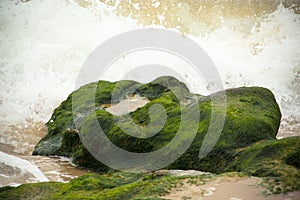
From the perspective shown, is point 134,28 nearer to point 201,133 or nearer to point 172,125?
point 172,125

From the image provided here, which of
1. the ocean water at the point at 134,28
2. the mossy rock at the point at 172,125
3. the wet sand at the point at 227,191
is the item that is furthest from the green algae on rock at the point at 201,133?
the ocean water at the point at 134,28

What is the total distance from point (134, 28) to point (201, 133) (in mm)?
14565

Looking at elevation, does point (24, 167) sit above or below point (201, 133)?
below

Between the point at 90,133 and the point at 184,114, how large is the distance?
81.4 inches

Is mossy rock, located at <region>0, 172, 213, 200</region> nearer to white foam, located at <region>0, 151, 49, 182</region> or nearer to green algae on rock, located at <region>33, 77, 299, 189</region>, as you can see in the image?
green algae on rock, located at <region>33, 77, 299, 189</region>

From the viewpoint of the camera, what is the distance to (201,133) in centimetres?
621

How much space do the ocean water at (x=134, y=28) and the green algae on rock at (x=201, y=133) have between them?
4.60 meters

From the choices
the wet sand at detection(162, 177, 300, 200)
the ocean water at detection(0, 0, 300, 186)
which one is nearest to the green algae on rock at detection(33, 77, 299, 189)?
the wet sand at detection(162, 177, 300, 200)

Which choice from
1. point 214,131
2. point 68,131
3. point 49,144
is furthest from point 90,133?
point 214,131

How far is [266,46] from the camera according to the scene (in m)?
18.2

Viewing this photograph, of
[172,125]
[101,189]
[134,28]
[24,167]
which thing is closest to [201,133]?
[172,125]

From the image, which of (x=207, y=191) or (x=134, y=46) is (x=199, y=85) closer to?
(x=134, y=46)

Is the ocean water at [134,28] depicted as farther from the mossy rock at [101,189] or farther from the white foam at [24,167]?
the mossy rock at [101,189]

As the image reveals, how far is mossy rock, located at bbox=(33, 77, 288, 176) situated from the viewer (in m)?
5.90
